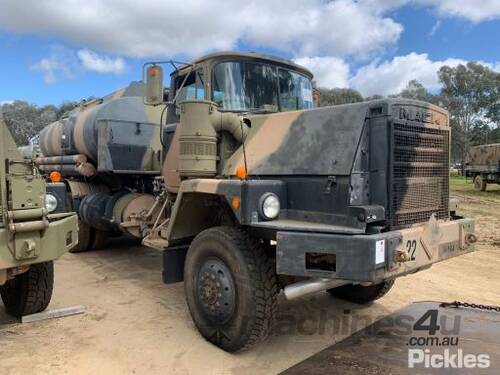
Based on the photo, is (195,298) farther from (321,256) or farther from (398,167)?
(398,167)

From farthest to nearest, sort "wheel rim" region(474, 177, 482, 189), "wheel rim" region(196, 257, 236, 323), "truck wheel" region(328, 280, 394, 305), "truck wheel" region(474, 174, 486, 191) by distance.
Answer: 1. "wheel rim" region(474, 177, 482, 189)
2. "truck wheel" region(474, 174, 486, 191)
3. "truck wheel" region(328, 280, 394, 305)
4. "wheel rim" region(196, 257, 236, 323)

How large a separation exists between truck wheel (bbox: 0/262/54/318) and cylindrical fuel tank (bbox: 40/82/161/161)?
3.06 meters

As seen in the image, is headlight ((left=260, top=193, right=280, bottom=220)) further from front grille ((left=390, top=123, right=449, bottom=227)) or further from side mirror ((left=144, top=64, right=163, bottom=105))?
side mirror ((left=144, top=64, right=163, bottom=105))

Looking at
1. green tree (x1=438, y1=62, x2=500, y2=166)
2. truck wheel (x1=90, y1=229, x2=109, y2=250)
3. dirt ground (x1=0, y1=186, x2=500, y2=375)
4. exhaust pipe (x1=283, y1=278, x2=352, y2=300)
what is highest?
green tree (x1=438, y1=62, x2=500, y2=166)

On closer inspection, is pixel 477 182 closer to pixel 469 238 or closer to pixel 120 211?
pixel 120 211

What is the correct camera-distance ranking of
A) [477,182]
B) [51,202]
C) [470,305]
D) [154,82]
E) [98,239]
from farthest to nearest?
[477,182]
[98,239]
[470,305]
[154,82]
[51,202]

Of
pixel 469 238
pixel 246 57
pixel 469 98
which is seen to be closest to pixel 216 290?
pixel 469 238

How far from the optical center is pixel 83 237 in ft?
27.1

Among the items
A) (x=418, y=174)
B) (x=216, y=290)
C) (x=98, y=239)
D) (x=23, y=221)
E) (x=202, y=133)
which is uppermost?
(x=202, y=133)

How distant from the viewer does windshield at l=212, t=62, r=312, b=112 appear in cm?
539

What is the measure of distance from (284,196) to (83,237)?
5.03 m

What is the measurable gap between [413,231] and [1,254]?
10.4ft

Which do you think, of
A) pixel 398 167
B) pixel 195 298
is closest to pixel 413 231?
pixel 398 167

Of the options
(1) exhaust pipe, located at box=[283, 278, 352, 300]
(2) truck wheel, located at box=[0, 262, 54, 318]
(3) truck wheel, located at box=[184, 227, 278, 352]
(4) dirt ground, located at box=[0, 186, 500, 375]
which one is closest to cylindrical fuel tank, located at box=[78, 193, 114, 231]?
(4) dirt ground, located at box=[0, 186, 500, 375]
